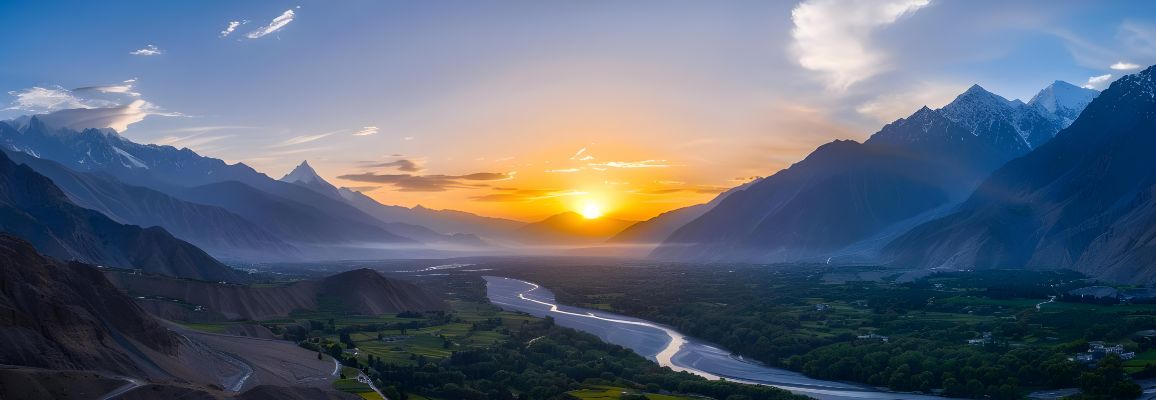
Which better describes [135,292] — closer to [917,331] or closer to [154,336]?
[154,336]

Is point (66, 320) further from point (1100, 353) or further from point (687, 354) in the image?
point (1100, 353)

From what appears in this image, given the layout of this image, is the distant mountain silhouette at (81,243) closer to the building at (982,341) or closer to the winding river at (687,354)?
the winding river at (687,354)

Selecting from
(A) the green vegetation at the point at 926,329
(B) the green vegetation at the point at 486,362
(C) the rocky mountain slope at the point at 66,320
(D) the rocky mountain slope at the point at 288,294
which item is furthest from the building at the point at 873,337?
(C) the rocky mountain slope at the point at 66,320

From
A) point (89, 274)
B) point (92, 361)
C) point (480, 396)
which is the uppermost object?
point (89, 274)

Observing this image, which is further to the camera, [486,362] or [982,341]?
[982,341]

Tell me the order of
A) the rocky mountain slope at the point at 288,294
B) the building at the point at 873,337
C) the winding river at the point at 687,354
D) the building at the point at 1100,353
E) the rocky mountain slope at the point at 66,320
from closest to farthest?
1. the rocky mountain slope at the point at 66,320
2. the building at the point at 1100,353
3. the winding river at the point at 687,354
4. the building at the point at 873,337
5. the rocky mountain slope at the point at 288,294

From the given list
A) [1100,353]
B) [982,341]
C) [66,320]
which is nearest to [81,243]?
[66,320]

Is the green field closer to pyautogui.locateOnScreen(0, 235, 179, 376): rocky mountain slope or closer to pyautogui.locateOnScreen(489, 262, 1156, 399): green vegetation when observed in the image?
pyautogui.locateOnScreen(489, 262, 1156, 399): green vegetation

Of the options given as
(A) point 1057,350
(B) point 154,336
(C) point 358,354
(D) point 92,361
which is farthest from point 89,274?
(A) point 1057,350
